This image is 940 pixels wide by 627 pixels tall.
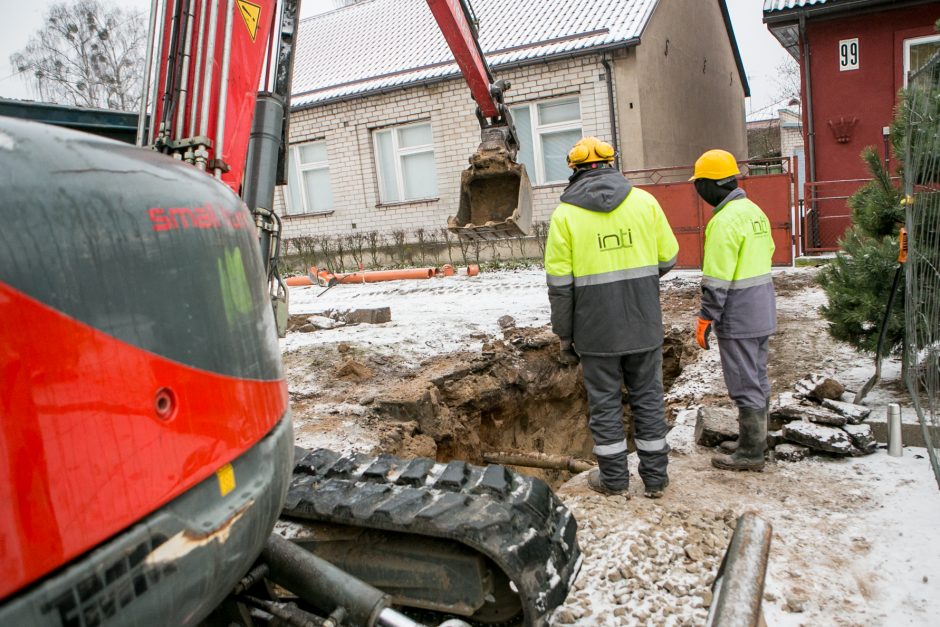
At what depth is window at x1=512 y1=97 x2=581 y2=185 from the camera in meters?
15.1

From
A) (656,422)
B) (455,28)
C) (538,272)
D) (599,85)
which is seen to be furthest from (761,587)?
(599,85)

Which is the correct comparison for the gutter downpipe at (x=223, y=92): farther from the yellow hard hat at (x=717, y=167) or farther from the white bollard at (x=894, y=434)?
the white bollard at (x=894, y=434)

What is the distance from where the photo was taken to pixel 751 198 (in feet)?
38.1

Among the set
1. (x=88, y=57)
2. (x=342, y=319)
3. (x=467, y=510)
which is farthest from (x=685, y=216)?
(x=88, y=57)

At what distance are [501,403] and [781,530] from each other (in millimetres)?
3269

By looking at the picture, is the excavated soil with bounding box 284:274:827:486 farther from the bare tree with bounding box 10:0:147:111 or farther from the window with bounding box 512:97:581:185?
the bare tree with bounding box 10:0:147:111

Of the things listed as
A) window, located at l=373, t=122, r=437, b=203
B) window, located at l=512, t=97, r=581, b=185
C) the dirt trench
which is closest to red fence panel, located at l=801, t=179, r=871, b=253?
window, located at l=512, t=97, r=581, b=185

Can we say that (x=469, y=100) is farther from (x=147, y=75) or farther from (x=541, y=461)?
(x=147, y=75)

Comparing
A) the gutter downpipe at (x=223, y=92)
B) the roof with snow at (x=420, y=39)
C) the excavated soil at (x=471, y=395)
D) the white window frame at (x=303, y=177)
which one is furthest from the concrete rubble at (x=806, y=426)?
the white window frame at (x=303, y=177)

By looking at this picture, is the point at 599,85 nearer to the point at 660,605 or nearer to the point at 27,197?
the point at 660,605

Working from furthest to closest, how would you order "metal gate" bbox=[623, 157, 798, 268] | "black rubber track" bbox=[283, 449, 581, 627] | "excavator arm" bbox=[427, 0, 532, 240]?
"metal gate" bbox=[623, 157, 798, 268] < "excavator arm" bbox=[427, 0, 532, 240] < "black rubber track" bbox=[283, 449, 581, 627]

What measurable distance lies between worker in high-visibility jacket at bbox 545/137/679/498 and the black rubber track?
4.41ft

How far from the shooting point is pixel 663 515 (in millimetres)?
3539

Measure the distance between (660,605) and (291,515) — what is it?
4.97ft
